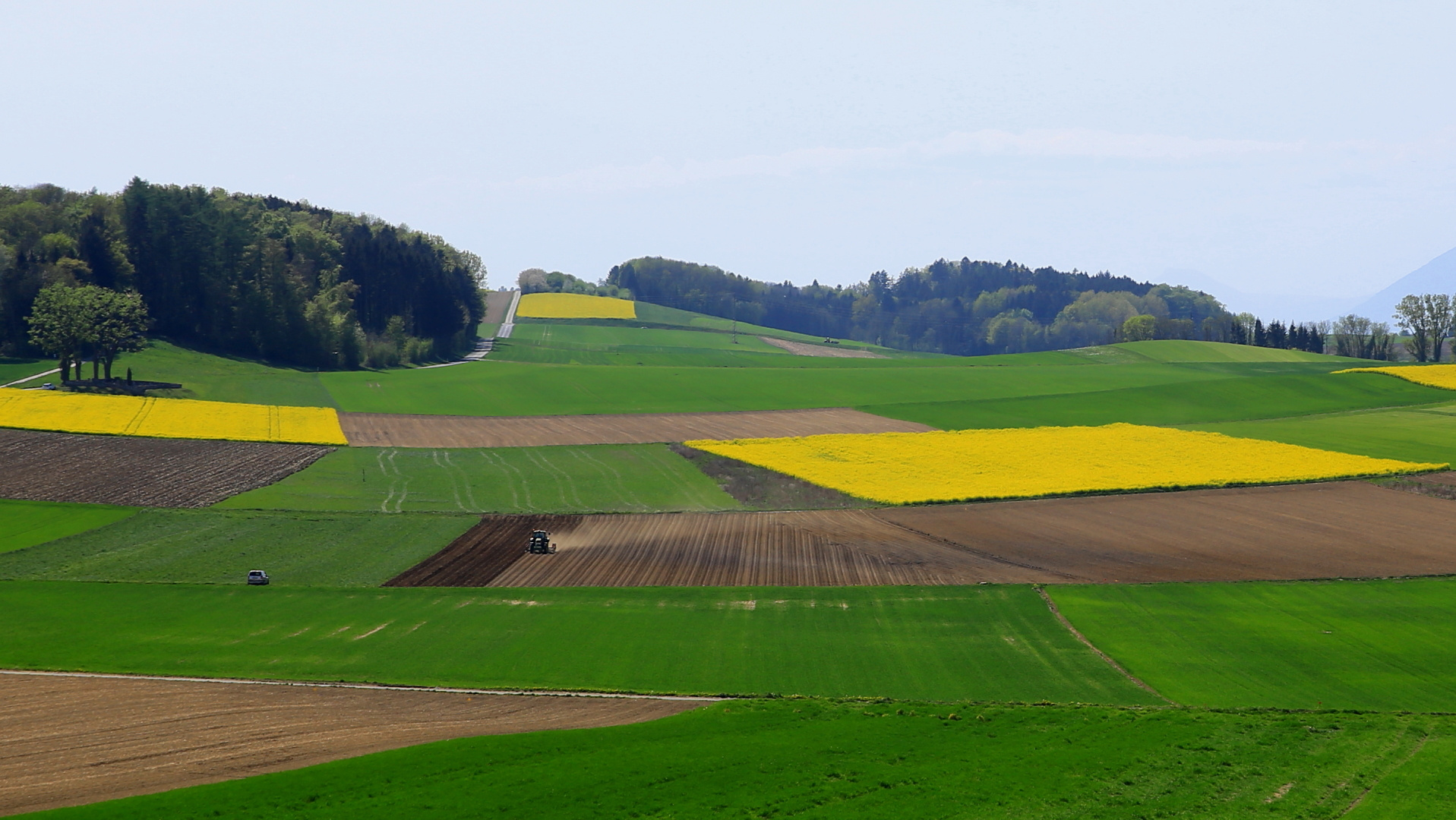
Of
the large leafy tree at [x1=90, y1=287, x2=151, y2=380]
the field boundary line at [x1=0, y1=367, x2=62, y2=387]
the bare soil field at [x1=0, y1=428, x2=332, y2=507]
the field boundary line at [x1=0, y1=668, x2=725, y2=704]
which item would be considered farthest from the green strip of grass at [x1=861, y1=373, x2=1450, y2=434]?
the field boundary line at [x1=0, y1=367, x2=62, y2=387]

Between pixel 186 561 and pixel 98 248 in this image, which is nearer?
pixel 186 561

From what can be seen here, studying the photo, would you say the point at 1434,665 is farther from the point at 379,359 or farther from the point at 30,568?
the point at 379,359

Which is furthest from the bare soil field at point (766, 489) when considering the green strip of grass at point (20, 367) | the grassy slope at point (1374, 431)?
the green strip of grass at point (20, 367)

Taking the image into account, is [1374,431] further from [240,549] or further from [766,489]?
[240,549]

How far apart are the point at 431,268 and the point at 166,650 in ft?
447

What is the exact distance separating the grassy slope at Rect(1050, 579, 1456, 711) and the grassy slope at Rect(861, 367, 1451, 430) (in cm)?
5054

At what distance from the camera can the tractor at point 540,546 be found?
52.9 m

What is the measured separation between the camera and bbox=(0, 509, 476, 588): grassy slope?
1895 inches

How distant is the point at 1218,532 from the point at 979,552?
14359 millimetres

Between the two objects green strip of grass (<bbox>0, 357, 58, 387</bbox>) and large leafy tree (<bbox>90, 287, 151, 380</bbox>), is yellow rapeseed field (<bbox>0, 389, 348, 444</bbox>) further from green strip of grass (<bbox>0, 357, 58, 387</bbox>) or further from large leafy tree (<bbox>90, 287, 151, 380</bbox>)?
green strip of grass (<bbox>0, 357, 58, 387</bbox>)

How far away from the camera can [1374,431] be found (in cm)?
8969

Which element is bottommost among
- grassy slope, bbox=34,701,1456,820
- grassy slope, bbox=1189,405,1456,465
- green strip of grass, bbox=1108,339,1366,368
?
grassy slope, bbox=34,701,1456,820

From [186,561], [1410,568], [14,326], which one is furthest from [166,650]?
[14,326]

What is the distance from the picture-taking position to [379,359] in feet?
451
